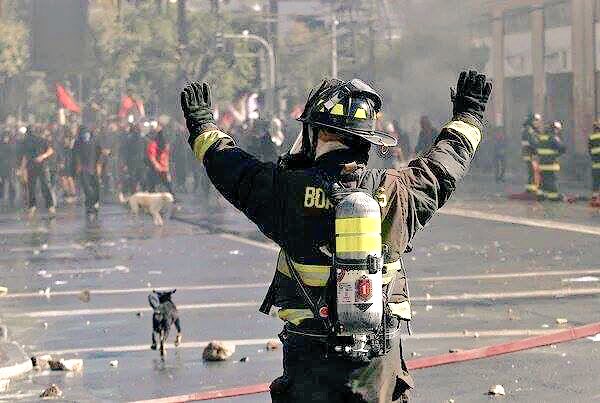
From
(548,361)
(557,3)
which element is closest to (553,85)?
(557,3)

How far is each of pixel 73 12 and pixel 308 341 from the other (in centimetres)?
4079

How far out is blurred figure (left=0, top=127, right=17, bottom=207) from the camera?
120 feet

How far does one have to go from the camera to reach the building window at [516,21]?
1924 inches

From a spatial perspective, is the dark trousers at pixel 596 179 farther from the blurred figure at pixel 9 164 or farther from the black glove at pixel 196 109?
the black glove at pixel 196 109

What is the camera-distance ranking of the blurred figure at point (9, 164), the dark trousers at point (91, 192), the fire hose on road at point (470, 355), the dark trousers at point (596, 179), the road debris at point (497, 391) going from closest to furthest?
the road debris at point (497, 391) < the fire hose on road at point (470, 355) < the dark trousers at point (596, 179) < the dark trousers at point (91, 192) < the blurred figure at point (9, 164)

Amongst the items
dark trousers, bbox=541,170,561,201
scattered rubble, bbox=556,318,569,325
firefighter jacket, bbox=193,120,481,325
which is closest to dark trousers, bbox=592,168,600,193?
dark trousers, bbox=541,170,561,201

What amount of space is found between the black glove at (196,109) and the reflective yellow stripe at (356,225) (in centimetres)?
82

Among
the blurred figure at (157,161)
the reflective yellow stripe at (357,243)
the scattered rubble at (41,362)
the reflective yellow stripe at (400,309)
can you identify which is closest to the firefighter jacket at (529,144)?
the blurred figure at (157,161)

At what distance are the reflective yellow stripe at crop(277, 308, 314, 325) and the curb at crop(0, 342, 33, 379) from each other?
17.3 feet

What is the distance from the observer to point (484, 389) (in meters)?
9.84

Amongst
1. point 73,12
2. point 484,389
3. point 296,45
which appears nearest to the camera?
point 484,389

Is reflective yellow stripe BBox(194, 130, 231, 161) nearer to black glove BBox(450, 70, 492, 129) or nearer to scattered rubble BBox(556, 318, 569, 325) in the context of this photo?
black glove BBox(450, 70, 492, 129)

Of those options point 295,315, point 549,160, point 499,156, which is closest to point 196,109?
point 295,315

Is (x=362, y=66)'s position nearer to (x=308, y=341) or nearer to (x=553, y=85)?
(x=553, y=85)
